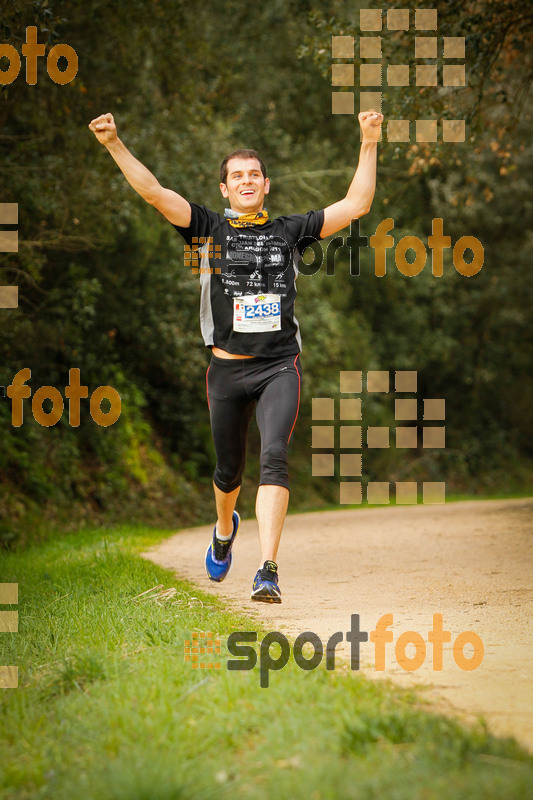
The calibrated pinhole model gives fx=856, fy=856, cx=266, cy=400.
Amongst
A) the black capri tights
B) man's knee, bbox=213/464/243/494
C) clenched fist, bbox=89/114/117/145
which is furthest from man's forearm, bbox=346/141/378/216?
man's knee, bbox=213/464/243/494

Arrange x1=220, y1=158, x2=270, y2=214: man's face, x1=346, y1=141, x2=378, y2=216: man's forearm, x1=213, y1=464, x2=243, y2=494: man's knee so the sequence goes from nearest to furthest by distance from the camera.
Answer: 1. x1=346, y1=141, x2=378, y2=216: man's forearm
2. x1=220, y1=158, x2=270, y2=214: man's face
3. x1=213, y1=464, x2=243, y2=494: man's knee

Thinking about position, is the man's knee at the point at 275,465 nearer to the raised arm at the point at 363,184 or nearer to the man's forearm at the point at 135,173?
the raised arm at the point at 363,184

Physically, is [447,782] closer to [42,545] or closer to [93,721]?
[93,721]

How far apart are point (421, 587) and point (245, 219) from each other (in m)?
2.73

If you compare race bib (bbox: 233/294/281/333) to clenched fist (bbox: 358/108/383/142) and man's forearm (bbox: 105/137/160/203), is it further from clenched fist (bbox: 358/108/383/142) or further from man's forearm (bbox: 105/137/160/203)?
clenched fist (bbox: 358/108/383/142)

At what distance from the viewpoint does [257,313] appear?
483 centimetres

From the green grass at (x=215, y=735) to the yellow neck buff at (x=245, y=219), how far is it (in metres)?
2.29

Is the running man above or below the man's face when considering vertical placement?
below

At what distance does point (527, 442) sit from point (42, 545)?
2263 cm

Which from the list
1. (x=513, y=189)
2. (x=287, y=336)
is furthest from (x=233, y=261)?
(x=513, y=189)

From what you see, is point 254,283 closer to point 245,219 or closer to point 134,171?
point 245,219

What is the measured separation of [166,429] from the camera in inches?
680

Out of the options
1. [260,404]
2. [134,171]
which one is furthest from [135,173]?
[260,404]

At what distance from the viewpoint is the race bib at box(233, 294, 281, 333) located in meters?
4.84
